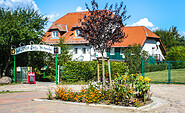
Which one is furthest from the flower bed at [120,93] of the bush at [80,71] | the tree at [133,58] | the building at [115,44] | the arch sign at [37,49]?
the building at [115,44]

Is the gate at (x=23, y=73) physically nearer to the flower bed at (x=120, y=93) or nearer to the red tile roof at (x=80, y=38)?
the flower bed at (x=120, y=93)

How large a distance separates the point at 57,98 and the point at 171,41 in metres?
57.5

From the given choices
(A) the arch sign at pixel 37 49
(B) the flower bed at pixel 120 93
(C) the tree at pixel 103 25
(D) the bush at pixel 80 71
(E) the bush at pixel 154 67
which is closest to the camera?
(B) the flower bed at pixel 120 93

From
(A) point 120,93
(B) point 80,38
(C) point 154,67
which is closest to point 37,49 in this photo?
A: (A) point 120,93

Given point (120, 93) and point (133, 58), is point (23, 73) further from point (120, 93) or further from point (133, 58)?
point (120, 93)

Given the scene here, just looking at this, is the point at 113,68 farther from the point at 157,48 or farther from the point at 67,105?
the point at 157,48

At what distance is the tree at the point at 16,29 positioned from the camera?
2140 centimetres

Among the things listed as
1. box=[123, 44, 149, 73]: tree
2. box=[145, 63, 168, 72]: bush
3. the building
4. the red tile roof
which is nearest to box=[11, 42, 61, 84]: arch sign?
box=[123, 44, 149, 73]: tree

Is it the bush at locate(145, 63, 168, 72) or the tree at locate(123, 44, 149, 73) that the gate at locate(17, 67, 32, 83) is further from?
the bush at locate(145, 63, 168, 72)

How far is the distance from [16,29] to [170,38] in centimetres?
5095

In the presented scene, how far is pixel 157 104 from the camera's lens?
9.72 m

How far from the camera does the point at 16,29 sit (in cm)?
2138

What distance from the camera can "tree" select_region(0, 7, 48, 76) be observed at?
70.2 feet

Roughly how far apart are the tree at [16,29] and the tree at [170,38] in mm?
44636
